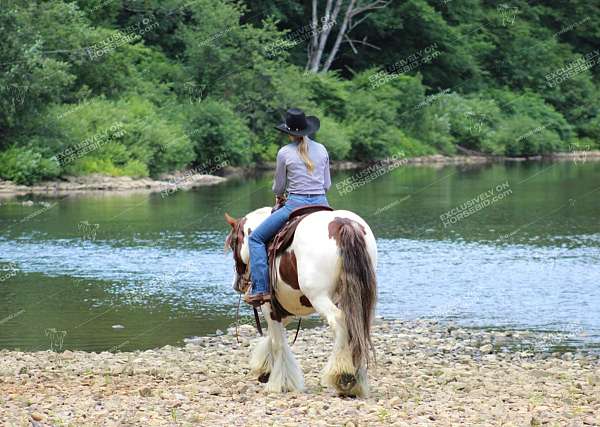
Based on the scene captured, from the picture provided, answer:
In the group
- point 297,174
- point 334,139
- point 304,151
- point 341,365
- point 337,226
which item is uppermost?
point 304,151

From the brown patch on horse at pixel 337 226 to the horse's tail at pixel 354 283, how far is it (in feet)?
0.04

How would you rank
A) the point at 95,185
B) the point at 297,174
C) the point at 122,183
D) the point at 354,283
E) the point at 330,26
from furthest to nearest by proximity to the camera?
the point at 330,26
the point at 122,183
the point at 95,185
the point at 297,174
the point at 354,283

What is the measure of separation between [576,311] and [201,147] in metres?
34.6

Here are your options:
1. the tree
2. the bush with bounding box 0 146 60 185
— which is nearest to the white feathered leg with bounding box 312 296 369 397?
the bush with bounding box 0 146 60 185

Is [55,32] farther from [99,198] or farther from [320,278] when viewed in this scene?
[320,278]

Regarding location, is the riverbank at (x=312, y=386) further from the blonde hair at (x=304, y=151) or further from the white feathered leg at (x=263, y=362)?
the blonde hair at (x=304, y=151)

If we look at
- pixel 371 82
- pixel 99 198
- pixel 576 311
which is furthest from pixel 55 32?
pixel 576 311

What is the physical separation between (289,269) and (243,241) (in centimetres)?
115

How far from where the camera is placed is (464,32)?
72.7 m

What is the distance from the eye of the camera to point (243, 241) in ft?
37.5

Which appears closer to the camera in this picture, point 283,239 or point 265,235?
point 283,239

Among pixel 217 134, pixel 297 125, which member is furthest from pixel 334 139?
pixel 297 125

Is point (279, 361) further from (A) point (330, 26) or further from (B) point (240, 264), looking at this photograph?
(A) point (330, 26)

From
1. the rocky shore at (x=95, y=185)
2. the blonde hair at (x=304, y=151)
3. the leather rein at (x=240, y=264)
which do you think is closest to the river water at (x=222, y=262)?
the rocky shore at (x=95, y=185)
